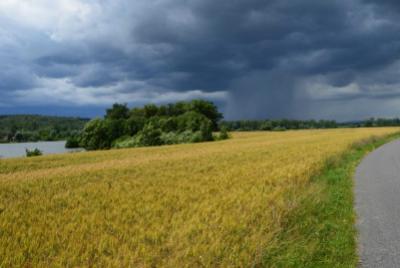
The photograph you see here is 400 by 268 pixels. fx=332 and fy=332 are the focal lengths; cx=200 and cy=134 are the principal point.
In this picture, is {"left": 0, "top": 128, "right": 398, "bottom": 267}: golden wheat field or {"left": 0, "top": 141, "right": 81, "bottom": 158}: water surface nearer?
{"left": 0, "top": 128, "right": 398, "bottom": 267}: golden wheat field

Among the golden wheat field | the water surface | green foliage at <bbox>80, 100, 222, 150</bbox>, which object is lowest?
the water surface

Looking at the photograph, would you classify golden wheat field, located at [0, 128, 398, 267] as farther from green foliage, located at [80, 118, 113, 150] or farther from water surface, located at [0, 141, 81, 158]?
green foliage, located at [80, 118, 113, 150]

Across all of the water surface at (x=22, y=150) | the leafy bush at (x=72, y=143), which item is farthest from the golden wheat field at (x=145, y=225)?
the leafy bush at (x=72, y=143)

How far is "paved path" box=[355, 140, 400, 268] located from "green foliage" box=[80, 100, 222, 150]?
180 feet

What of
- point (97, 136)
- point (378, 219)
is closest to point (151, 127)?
point (97, 136)

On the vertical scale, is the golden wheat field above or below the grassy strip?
above

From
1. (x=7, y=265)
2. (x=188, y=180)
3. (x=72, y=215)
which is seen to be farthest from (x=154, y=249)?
(x=188, y=180)

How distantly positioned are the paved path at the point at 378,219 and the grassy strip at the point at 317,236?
0.69ft

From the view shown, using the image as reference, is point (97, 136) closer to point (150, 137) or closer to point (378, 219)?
point (150, 137)

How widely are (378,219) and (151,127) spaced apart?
63.6 meters

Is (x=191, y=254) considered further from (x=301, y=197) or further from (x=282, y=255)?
(x=301, y=197)

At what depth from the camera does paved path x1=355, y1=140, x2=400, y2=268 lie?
572 cm

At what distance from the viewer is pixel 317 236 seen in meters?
6.71

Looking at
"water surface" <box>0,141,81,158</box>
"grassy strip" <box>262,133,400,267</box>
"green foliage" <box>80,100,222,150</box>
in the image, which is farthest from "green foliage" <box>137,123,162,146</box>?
"grassy strip" <box>262,133,400,267</box>
